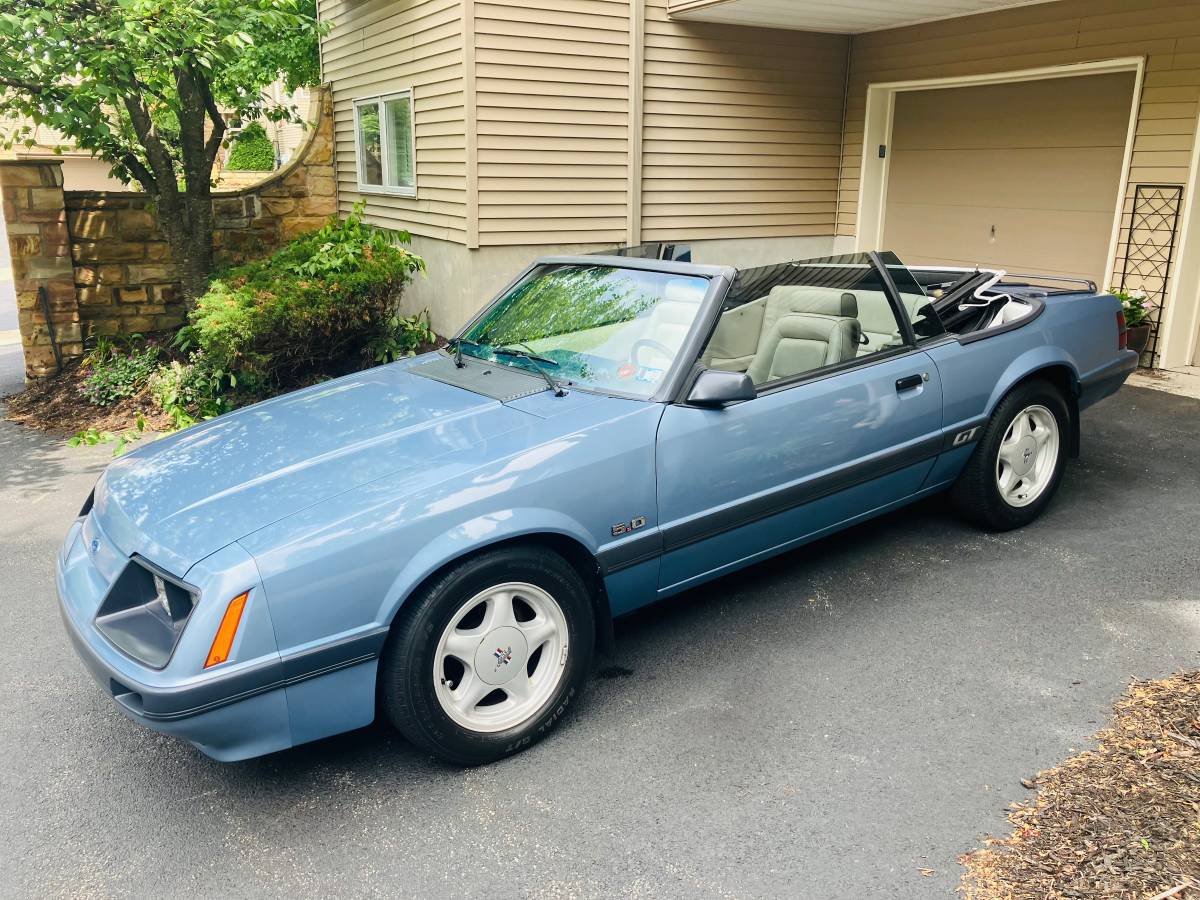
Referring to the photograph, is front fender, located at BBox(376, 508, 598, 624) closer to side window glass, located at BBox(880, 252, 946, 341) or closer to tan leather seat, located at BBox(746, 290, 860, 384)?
tan leather seat, located at BBox(746, 290, 860, 384)

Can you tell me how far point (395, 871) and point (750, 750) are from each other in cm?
118

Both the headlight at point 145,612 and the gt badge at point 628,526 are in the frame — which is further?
the gt badge at point 628,526

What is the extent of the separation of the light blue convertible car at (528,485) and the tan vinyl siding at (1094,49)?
13.3 feet

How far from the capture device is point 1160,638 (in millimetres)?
3703

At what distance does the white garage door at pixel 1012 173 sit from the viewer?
27.3 ft

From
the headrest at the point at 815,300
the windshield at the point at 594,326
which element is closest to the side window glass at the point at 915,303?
the headrest at the point at 815,300

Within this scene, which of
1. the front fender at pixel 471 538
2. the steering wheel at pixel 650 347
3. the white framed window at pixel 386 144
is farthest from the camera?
the white framed window at pixel 386 144

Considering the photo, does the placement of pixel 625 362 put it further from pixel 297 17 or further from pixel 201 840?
pixel 297 17

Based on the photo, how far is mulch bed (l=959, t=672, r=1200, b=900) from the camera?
7.97 ft

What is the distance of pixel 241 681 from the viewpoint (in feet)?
8.30

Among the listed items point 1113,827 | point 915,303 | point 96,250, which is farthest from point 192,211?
point 1113,827

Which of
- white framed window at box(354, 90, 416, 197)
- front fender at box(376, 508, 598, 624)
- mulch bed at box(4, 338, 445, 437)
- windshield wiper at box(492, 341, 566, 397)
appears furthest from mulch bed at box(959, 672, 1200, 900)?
white framed window at box(354, 90, 416, 197)

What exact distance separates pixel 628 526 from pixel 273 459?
1241mm

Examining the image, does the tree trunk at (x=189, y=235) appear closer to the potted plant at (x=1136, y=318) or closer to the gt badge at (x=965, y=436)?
the gt badge at (x=965, y=436)
